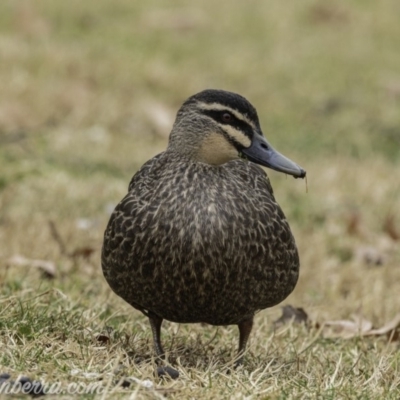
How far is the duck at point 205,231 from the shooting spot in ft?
13.7

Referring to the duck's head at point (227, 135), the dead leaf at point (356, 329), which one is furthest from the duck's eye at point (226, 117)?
the dead leaf at point (356, 329)

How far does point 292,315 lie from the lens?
18.0 ft

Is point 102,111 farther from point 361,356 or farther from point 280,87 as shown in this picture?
point 361,356

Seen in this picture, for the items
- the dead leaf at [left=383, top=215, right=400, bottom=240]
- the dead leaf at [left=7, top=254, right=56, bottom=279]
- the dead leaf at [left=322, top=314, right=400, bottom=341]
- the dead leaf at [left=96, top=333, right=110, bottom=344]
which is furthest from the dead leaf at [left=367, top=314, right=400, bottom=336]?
the dead leaf at [left=383, top=215, right=400, bottom=240]

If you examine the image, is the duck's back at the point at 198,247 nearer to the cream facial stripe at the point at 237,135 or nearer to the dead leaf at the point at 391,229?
the cream facial stripe at the point at 237,135

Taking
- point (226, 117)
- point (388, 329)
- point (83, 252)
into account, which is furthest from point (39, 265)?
point (388, 329)

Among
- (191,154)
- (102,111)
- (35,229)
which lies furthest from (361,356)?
(102,111)

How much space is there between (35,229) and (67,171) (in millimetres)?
1654

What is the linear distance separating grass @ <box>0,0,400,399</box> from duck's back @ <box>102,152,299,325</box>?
253 mm

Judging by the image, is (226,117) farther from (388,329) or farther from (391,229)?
(391,229)

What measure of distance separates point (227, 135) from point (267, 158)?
7.8 inches

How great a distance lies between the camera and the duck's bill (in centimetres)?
442

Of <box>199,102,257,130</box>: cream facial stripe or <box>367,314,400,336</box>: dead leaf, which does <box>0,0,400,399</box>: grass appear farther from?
<box>199,102,257,130</box>: cream facial stripe

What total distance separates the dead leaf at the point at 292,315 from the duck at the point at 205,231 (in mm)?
914
